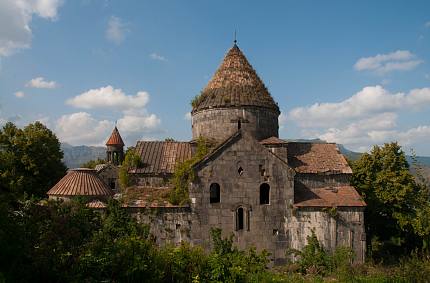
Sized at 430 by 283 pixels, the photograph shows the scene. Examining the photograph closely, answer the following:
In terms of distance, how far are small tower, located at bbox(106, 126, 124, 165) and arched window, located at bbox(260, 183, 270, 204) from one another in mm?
19179

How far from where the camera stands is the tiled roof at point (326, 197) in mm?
15891

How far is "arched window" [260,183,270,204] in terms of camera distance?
16.4 meters

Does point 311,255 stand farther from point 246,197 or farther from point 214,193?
point 214,193

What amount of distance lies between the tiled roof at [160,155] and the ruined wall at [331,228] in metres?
5.43

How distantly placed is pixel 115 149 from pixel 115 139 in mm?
882

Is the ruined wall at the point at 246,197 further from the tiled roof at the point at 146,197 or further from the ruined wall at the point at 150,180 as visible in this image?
the ruined wall at the point at 150,180

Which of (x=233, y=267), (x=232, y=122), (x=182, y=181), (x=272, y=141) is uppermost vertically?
(x=232, y=122)

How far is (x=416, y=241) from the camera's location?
67.6 ft

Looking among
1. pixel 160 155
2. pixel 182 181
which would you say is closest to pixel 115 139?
pixel 160 155

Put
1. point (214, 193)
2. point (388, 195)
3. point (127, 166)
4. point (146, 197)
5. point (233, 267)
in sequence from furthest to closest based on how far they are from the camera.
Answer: point (388, 195)
point (127, 166)
point (214, 193)
point (146, 197)
point (233, 267)

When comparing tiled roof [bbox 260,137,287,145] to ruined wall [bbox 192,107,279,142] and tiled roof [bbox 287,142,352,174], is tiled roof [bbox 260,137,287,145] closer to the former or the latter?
ruined wall [bbox 192,107,279,142]

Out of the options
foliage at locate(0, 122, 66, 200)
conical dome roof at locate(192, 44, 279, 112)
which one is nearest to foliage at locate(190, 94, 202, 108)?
conical dome roof at locate(192, 44, 279, 112)

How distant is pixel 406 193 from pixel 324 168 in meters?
5.46

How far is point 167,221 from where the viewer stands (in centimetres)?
1591
